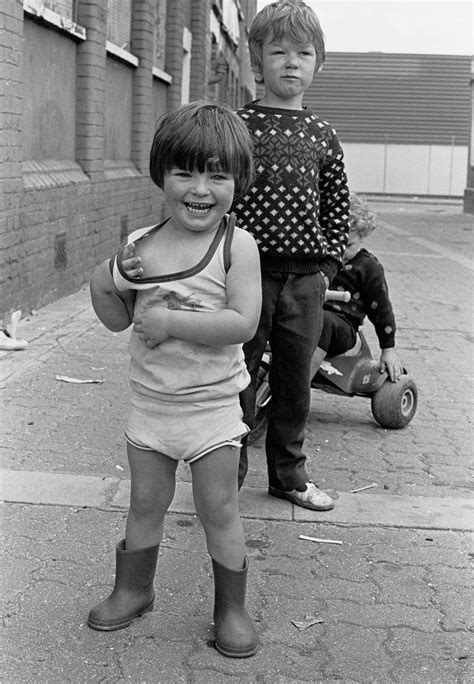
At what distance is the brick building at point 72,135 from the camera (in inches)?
319

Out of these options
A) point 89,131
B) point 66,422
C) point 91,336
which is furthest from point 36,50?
point 66,422

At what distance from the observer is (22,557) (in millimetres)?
3682

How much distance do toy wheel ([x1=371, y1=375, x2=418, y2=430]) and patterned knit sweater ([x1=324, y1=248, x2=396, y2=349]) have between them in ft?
1.02

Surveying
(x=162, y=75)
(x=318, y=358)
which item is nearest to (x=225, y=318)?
(x=318, y=358)

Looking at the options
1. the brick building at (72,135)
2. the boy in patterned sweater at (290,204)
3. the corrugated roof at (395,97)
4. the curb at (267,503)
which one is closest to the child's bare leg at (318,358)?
the curb at (267,503)

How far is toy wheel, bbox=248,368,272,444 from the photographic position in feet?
16.7

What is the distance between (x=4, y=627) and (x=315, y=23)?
231cm

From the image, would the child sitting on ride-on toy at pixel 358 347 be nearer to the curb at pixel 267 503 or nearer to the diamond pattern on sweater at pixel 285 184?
the curb at pixel 267 503

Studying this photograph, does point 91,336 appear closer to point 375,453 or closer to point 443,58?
point 375,453

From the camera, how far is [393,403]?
5.66 meters

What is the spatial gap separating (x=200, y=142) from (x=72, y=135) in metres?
7.89

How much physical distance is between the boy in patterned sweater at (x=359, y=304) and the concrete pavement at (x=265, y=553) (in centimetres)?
49

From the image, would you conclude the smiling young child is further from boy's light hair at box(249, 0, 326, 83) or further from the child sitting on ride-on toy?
the child sitting on ride-on toy

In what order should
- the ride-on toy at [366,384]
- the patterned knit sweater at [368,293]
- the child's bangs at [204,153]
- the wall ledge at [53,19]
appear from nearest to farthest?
the child's bangs at [204,153]
the patterned knit sweater at [368,293]
the ride-on toy at [366,384]
the wall ledge at [53,19]
